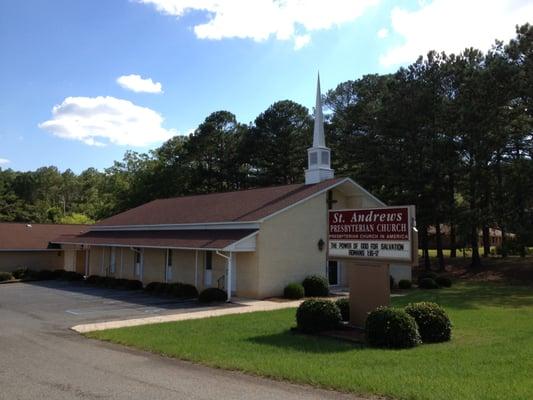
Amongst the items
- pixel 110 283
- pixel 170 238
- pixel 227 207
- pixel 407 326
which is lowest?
pixel 110 283

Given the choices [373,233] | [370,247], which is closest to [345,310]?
[370,247]

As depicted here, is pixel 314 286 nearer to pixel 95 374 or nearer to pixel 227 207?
pixel 227 207

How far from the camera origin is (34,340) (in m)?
13.9

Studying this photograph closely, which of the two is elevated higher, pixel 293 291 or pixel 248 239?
pixel 248 239

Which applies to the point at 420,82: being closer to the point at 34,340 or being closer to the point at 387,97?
the point at 387,97

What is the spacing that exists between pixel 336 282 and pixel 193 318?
13416 mm

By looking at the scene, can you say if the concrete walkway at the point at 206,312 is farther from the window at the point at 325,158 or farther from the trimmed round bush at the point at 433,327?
the window at the point at 325,158

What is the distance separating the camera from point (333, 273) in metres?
29.5

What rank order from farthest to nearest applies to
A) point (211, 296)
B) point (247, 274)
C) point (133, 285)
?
point (133, 285), point (247, 274), point (211, 296)

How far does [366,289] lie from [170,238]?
1662 centimetres

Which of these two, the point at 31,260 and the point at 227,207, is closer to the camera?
the point at 227,207

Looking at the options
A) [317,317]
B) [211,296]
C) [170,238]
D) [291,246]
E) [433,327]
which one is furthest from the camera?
[170,238]

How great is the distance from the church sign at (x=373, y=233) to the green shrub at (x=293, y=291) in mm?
8863

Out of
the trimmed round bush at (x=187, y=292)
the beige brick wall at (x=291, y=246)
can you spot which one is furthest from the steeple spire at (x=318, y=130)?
the trimmed round bush at (x=187, y=292)
